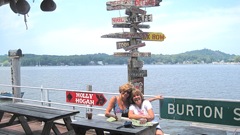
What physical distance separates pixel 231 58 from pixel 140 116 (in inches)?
7526

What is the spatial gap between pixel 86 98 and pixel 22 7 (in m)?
3.38

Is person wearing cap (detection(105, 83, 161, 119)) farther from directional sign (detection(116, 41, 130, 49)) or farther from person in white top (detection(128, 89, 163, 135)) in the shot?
directional sign (detection(116, 41, 130, 49))

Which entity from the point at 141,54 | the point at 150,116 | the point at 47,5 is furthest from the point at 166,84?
the point at 47,5

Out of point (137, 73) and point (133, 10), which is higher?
point (133, 10)

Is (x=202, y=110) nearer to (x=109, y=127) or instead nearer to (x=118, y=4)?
(x=109, y=127)

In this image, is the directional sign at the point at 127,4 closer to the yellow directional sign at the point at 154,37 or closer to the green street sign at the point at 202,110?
the yellow directional sign at the point at 154,37

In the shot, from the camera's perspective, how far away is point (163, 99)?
5199 millimetres

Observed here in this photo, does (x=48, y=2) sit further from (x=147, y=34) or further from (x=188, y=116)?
(x=147, y=34)

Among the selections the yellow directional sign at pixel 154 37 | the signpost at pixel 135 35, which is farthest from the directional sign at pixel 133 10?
the yellow directional sign at pixel 154 37

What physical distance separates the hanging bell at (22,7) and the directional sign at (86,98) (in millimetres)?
3067

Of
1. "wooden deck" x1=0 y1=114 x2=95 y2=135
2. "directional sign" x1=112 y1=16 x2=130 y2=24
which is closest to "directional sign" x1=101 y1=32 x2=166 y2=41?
"directional sign" x1=112 y1=16 x2=130 y2=24

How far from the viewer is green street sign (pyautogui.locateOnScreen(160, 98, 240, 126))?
4641mm

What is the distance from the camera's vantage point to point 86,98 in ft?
23.7

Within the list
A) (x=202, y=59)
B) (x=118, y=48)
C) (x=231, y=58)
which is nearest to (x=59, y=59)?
(x=202, y=59)
